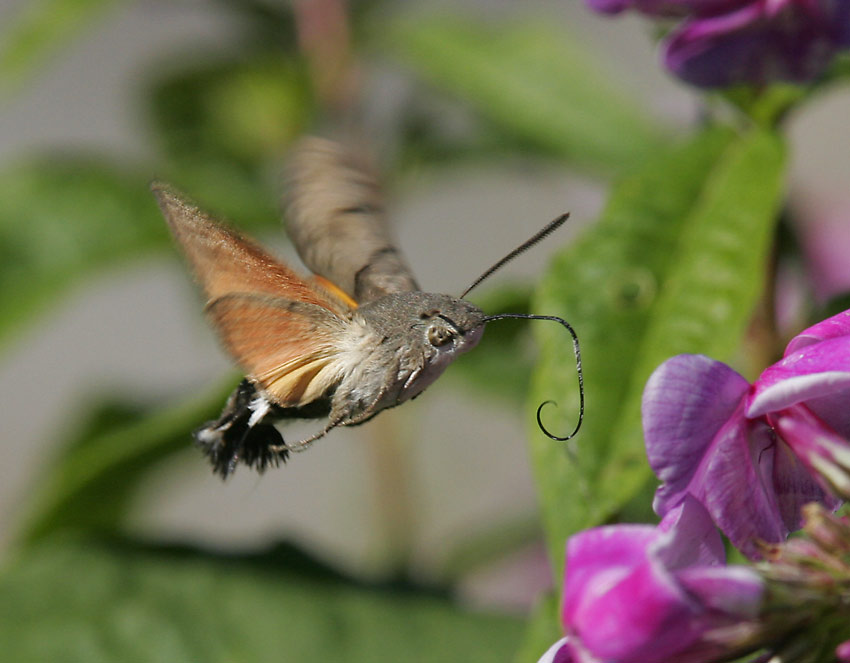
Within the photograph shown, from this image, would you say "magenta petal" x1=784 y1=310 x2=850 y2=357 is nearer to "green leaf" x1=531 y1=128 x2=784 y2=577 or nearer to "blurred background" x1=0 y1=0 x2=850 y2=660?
"green leaf" x1=531 y1=128 x2=784 y2=577

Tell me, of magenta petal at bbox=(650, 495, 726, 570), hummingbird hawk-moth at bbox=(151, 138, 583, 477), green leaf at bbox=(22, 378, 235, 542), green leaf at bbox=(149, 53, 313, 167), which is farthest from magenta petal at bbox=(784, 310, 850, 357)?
green leaf at bbox=(149, 53, 313, 167)

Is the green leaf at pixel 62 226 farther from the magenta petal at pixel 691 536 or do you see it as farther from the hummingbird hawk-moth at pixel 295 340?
the magenta petal at pixel 691 536

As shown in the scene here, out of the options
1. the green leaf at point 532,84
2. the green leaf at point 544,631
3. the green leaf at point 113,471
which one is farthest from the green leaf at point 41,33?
the green leaf at point 544,631

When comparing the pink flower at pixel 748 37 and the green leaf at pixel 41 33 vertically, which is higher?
the green leaf at pixel 41 33

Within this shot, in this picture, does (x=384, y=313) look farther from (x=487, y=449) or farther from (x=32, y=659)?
(x=487, y=449)

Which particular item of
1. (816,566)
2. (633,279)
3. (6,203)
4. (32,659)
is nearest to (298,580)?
(32,659)

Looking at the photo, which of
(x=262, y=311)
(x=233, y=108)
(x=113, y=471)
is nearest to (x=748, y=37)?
(x=262, y=311)

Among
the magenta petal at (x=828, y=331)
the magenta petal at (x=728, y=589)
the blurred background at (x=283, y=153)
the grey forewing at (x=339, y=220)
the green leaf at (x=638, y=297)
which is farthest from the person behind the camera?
the blurred background at (x=283, y=153)
